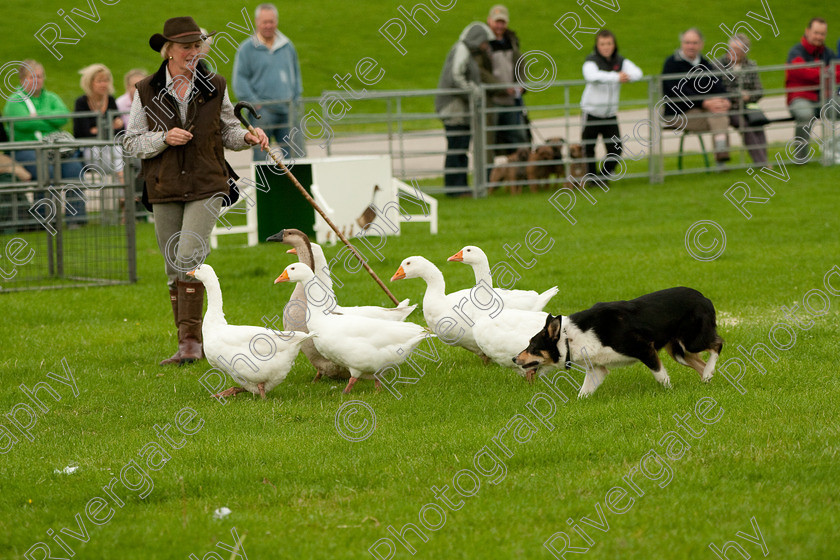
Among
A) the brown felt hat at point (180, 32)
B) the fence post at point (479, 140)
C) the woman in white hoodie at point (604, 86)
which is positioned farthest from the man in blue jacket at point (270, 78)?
the brown felt hat at point (180, 32)

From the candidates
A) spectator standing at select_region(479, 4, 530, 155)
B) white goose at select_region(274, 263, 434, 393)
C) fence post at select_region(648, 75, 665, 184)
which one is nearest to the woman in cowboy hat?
white goose at select_region(274, 263, 434, 393)

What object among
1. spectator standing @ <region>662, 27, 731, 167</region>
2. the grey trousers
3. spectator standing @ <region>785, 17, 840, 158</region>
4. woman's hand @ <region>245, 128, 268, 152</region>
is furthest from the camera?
spectator standing @ <region>785, 17, 840, 158</region>

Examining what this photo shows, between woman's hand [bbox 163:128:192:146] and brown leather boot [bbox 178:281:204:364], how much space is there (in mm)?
1150

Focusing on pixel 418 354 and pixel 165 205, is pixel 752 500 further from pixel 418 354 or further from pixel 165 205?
pixel 165 205

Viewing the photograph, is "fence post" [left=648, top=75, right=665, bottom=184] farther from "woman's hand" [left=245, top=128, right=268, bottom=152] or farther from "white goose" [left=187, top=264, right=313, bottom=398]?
"white goose" [left=187, top=264, right=313, bottom=398]

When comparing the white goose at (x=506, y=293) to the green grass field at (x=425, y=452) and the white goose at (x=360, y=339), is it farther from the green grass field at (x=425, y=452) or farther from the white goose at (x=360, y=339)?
the white goose at (x=360, y=339)

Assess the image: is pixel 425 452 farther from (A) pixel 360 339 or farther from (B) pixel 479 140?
(B) pixel 479 140

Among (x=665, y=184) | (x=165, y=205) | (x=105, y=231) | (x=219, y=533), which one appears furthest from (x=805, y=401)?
(x=665, y=184)

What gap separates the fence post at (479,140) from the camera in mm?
18109

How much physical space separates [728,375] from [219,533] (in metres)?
3.85

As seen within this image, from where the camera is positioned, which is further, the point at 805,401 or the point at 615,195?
the point at 615,195

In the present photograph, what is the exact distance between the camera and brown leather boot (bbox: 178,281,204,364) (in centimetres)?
820

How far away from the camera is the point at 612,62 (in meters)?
18.4

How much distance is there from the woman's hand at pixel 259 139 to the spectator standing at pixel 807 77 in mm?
14106
